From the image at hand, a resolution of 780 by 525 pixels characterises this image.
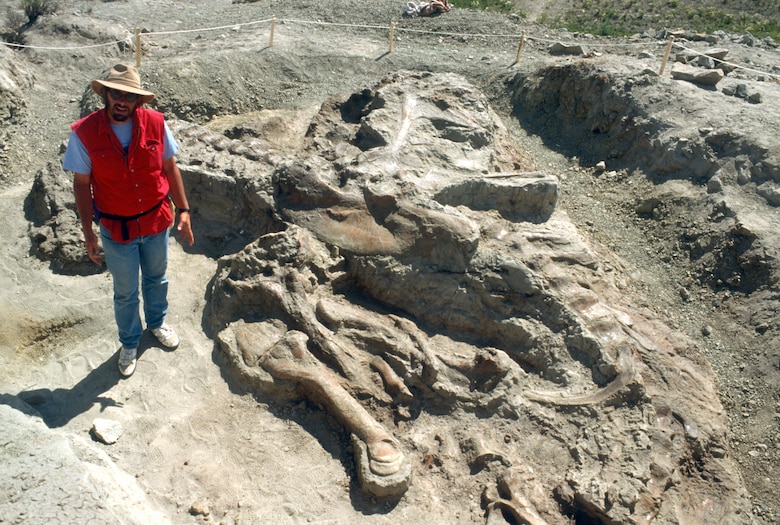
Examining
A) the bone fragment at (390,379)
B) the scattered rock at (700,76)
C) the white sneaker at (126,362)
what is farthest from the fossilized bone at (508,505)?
the scattered rock at (700,76)

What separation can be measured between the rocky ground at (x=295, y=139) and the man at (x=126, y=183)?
35.6 inches

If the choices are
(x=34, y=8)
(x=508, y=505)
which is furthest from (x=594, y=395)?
(x=34, y=8)

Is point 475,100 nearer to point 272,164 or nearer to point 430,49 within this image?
point 272,164

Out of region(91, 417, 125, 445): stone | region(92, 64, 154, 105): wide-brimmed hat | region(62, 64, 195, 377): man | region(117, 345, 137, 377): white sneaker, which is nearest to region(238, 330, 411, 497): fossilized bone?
region(117, 345, 137, 377): white sneaker

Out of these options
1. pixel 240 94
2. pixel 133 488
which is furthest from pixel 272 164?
pixel 240 94

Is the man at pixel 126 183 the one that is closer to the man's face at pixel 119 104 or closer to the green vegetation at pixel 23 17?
the man's face at pixel 119 104

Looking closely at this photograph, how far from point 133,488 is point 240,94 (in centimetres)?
858

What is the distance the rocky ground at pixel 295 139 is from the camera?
518 cm

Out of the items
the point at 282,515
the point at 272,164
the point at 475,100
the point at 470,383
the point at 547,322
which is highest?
the point at 475,100

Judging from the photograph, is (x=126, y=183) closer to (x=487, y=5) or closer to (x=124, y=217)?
(x=124, y=217)

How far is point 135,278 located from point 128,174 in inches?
40.0

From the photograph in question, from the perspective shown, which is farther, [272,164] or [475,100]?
[475,100]

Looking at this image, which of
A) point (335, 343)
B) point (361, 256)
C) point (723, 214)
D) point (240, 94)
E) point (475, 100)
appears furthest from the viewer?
point (240, 94)

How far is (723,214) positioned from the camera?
8242 mm
